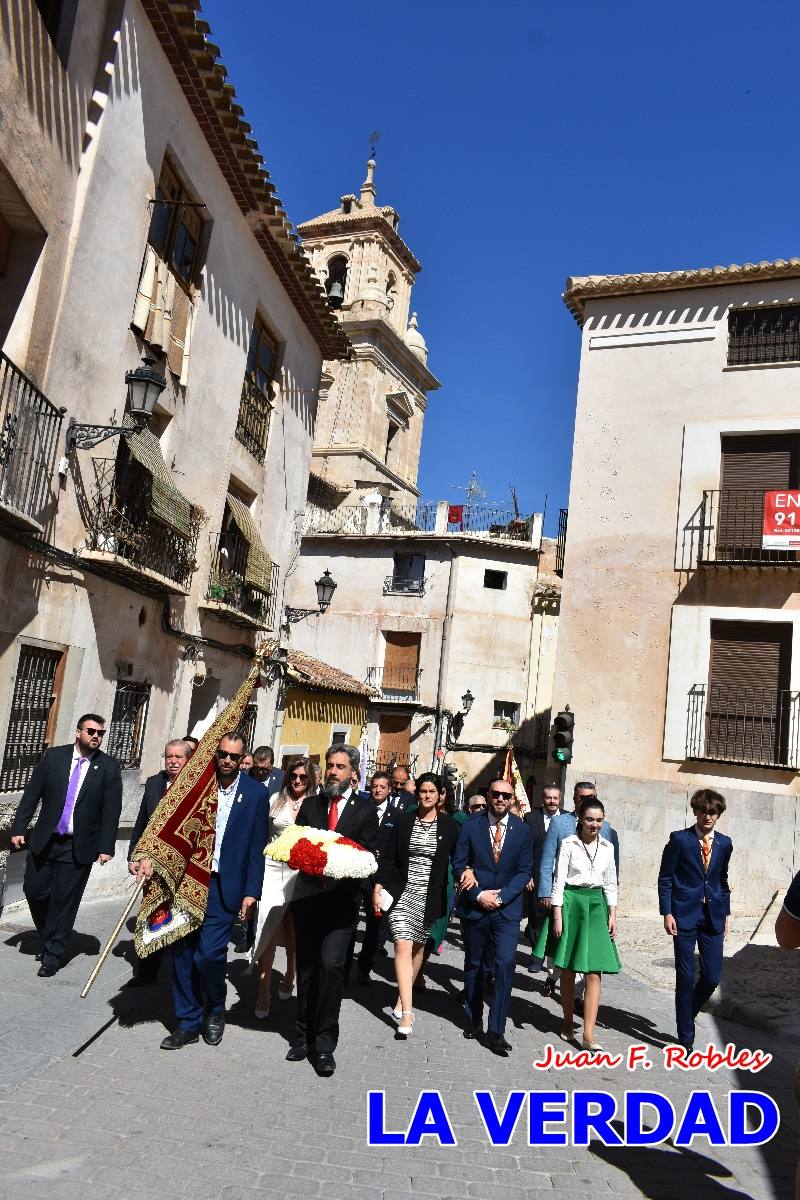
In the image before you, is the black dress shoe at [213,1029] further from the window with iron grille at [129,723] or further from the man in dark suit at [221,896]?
the window with iron grille at [129,723]

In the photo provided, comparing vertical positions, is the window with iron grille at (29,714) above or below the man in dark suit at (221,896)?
above

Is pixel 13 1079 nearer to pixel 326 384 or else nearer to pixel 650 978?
pixel 650 978

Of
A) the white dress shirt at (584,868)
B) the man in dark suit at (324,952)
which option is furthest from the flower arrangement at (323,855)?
the white dress shirt at (584,868)

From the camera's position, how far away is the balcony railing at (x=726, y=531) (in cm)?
1483

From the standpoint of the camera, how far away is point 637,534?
623 inches

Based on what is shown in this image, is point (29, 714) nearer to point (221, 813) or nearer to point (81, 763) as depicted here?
point (81, 763)

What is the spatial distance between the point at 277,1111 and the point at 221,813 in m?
1.82

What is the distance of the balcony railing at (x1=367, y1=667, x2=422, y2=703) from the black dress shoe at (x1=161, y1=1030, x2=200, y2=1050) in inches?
1000

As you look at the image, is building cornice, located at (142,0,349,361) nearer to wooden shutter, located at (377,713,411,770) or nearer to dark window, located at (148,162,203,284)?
dark window, located at (148,162,203,284)

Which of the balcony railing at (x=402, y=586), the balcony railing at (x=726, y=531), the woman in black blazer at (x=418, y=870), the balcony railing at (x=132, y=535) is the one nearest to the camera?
the woman in black blazer at (x=418, y=870)

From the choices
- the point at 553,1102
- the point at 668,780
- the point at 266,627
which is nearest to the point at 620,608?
the point at 668,780

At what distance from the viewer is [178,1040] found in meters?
5.62

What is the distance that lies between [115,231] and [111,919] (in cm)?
735

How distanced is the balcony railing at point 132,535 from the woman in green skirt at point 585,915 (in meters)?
5.92
